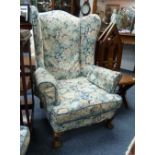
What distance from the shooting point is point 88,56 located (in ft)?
6.58

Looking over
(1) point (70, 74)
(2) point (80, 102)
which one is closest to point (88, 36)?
(1) point (70, 74)

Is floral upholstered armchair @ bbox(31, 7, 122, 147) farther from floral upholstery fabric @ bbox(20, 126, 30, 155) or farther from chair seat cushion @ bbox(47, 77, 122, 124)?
floral upholstery fabric @ bbox(20, 126, 30, 155)

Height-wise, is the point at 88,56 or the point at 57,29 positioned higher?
the point at 57,29

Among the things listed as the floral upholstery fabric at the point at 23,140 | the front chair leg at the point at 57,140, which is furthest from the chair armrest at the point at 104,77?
the floral upholstery fabric at the point at 23,140

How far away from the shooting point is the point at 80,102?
149cm

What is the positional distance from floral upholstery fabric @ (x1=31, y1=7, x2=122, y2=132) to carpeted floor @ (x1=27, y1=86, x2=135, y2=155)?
0.18m

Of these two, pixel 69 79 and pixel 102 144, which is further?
pixel 69 79

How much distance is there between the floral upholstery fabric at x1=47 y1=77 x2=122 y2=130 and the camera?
1423 mm

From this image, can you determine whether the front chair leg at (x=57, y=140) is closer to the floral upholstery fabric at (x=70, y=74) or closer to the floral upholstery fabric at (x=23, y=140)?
the floral upholstery fabric at (x=70, y=74)

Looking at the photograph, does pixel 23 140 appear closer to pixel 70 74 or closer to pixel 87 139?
pixel 87 139
